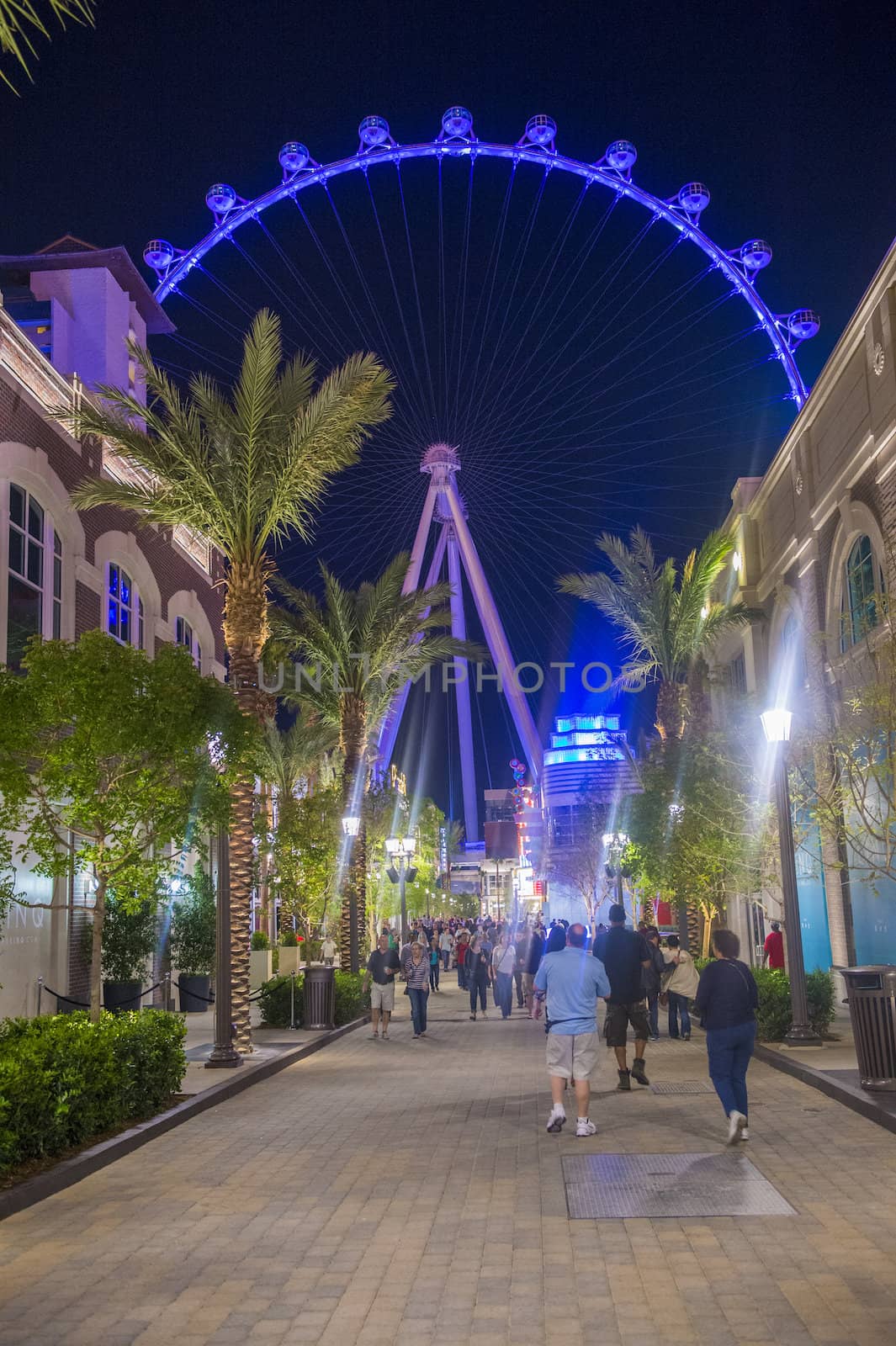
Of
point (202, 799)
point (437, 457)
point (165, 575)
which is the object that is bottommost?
point (202, 799)

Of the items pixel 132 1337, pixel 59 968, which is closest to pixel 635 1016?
pixel 132 1337

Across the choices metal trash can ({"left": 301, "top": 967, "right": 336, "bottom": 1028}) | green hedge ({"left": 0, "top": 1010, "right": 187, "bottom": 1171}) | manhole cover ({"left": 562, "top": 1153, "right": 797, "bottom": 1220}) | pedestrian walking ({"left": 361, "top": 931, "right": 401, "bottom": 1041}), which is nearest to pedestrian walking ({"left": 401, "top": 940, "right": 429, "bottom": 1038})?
pedestrian walking ({"left": 361, "top": 931, "right": 401, "bottom": 1041})

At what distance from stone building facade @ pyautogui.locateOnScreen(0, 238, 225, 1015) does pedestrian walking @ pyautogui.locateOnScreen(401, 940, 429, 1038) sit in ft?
20.9

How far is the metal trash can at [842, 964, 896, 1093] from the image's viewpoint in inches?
535

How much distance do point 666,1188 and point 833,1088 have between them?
5345 mm

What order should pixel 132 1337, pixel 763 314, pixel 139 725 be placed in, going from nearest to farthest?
pixel 132 1337 < pixel 139 725 < pixel 763 314

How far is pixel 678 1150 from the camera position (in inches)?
443

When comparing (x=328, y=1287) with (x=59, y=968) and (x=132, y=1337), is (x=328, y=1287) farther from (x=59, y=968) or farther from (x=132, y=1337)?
(x=59, y=968)

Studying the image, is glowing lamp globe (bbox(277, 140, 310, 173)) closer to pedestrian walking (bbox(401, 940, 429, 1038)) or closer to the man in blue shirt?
pedestrian walking (bbox(401, 940, 429, 1038))

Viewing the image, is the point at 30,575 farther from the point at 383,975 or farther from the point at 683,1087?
the point at 683,1087

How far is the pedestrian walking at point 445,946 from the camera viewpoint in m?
52.8

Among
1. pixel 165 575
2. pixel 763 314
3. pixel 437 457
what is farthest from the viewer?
pixel 437 457

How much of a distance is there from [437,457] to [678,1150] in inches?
1929

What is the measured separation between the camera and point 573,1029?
12375mm
